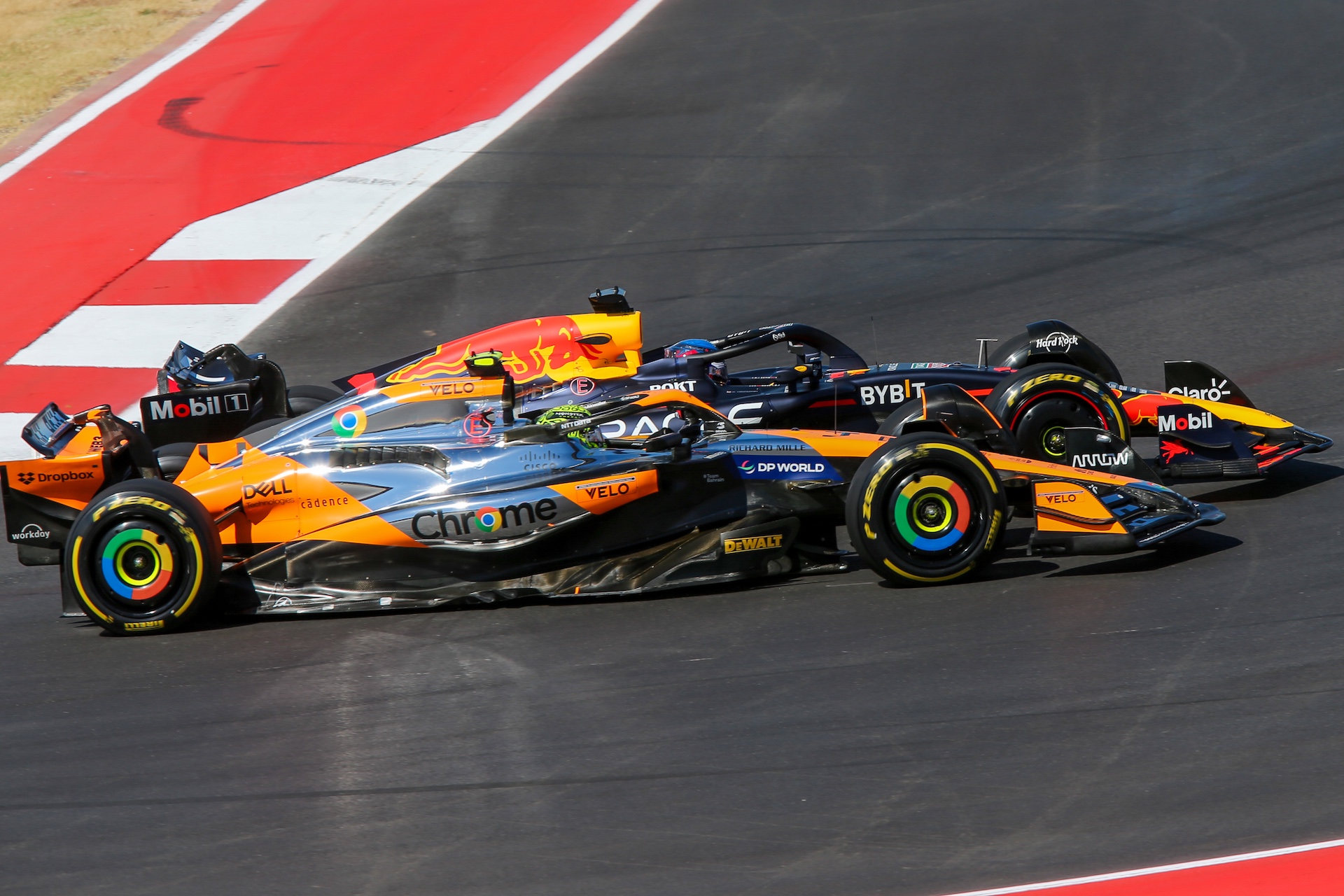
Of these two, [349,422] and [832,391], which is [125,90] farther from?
[832,391]

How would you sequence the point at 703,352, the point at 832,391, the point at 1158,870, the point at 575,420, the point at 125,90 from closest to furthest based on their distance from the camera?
the point at 1158,870 → the point at 575,420 → the point at 832,391 → the point at 703,352 → the point at 125,90

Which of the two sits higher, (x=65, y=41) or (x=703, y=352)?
(x=65, y=41)

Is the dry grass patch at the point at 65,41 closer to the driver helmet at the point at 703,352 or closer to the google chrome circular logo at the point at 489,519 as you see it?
the driver helmet at the point at 703,352

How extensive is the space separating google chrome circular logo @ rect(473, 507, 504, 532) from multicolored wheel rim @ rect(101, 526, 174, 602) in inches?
62.6

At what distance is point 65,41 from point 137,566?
52.0 feet

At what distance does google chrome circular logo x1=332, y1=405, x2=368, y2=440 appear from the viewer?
8609 millimetres

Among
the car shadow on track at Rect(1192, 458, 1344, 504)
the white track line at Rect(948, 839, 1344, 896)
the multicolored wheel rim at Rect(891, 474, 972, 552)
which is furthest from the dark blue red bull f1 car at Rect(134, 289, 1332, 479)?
the white track line at Rect(948, 839, 1344, 896)

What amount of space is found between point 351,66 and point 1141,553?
47.8 feet

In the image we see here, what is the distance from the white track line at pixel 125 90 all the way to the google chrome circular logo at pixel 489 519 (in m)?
11.9

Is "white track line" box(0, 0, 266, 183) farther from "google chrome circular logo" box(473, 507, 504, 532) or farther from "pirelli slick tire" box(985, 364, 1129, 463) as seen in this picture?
"pirelli slick tire" box(985, 364, 1129, 463)

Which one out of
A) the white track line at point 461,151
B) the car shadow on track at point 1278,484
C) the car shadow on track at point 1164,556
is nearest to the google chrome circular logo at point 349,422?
the car shadow on track at point 1164,556

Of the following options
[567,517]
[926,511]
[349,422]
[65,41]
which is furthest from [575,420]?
[65,41]

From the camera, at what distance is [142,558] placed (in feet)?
25.0

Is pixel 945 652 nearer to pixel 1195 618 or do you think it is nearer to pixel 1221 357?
pixel 1195 618
